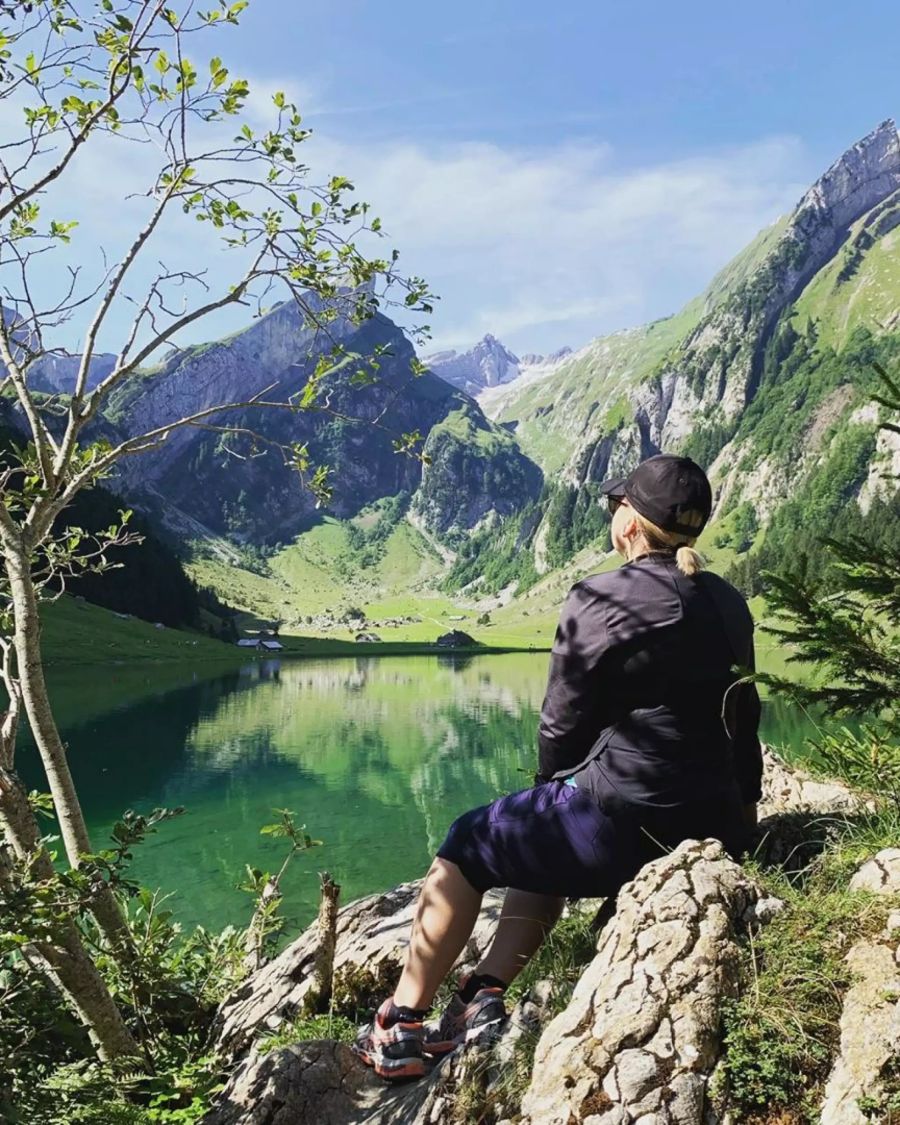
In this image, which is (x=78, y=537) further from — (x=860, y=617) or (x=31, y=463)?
(x=860, y=617)

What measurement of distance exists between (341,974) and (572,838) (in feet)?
12.3

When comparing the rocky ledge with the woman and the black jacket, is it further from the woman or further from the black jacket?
the black jacket

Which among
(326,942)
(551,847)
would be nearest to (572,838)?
(551,847)

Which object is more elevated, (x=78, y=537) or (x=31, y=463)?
(x=31, y=463)

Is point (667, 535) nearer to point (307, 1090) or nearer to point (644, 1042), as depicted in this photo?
point (644, 1042)

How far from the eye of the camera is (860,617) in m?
4.70

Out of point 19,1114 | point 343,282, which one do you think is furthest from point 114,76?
point 19,1114

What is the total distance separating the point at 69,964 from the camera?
18.9ft

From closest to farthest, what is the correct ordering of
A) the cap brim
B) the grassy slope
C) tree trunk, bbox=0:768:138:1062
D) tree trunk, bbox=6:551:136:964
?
the cap brim
tree trunk, bbox=0:768:138:1062
tree trunk, bbox=6:551:136:964
the grassy slope

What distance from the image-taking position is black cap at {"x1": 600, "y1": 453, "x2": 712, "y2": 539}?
452cm

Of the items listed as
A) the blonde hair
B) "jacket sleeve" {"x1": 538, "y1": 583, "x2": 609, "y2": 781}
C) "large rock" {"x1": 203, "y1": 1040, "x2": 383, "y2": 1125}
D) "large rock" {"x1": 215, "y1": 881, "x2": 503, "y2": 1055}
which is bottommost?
"large rock" {"x1": 215, "y1": 881, "x2": 503, "y2": 1055}

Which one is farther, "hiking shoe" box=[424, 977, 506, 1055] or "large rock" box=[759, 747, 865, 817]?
"large rock" box=[759, 747, 865, 817]

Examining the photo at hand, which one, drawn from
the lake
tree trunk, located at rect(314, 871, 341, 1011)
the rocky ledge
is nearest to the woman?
the rocky ledge

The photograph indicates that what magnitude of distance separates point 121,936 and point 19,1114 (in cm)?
318
